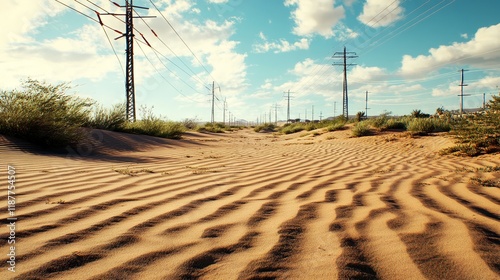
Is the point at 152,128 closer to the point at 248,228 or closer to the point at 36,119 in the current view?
the point at 36,119

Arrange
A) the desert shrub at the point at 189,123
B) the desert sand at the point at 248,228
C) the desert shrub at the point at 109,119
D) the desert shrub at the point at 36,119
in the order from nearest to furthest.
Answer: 1. the desert sand at the point at 248,228
2. the desert shrub at the point at 36,119
3. the desert shrub at the point at 109,119
4. the desert shrub at the point at 189,123

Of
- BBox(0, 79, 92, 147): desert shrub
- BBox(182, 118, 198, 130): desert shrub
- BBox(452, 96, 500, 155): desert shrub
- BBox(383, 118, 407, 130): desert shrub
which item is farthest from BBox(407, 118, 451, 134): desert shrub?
BBox(182, 118, 198, 130): desert shrub

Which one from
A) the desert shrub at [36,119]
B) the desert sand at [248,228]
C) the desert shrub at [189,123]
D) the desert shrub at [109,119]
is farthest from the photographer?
the desert shrub at [189,123]

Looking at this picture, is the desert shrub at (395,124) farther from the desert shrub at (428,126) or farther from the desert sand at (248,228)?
the desert sand at (248,228)

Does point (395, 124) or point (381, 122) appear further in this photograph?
point (381, 122)

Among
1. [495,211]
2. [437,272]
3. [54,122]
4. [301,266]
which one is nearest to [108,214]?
[301,266]

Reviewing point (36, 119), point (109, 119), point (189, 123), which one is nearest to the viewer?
point (36, 119)

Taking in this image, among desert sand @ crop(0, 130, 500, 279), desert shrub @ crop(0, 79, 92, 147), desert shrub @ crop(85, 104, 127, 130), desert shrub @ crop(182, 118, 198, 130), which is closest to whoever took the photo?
desert sand @ crop(0, 130, 500, 279)

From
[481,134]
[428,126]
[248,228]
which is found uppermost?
[428,126]

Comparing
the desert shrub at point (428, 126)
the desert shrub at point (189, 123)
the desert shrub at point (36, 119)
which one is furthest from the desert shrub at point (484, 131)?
the desert shrub at point (189, 123)

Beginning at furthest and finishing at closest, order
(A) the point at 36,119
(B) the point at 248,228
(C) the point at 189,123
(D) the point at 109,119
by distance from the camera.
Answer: (C) the point at 189,123, (D) the point at 109,119, (A) the point at 36,119, (B) the point at 248,228

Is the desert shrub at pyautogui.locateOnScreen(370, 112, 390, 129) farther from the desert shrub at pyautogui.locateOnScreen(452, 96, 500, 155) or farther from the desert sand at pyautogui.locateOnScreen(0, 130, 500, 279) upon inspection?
the desert sand at pyautogui.locateOnScreen(0, 130, 500, 279)

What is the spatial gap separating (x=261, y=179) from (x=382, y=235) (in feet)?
7.09

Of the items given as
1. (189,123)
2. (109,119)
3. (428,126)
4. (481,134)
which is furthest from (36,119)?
(189,123)
